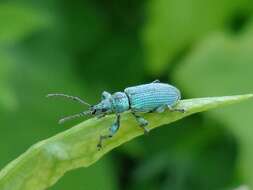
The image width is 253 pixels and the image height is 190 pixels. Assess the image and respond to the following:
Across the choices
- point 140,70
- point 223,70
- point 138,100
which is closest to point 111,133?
point 138,100

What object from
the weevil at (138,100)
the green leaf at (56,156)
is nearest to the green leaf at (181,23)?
the weevil at (138,100)

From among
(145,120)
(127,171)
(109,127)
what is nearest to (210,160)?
(127,171)

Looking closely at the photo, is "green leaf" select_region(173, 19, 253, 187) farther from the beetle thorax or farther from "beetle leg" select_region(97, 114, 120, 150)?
"beetle leg" select_region(97, 114, 120, 150)

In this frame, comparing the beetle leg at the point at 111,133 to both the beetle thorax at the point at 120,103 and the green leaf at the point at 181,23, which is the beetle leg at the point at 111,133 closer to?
the beetle thorax at the point at 120,103

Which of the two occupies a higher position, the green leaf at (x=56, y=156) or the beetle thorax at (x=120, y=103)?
the green leaf at (x=56, y=156)

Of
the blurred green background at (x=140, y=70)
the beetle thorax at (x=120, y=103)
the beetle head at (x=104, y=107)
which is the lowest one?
the blurred green background at (x=140, y=70)

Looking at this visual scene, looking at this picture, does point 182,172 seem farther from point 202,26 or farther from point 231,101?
Answer: point 231,101

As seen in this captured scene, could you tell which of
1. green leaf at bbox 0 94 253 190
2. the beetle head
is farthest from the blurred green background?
green leaf at bbox 0 94 253 190

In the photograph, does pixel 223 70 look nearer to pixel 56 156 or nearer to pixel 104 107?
pixel 104 107
